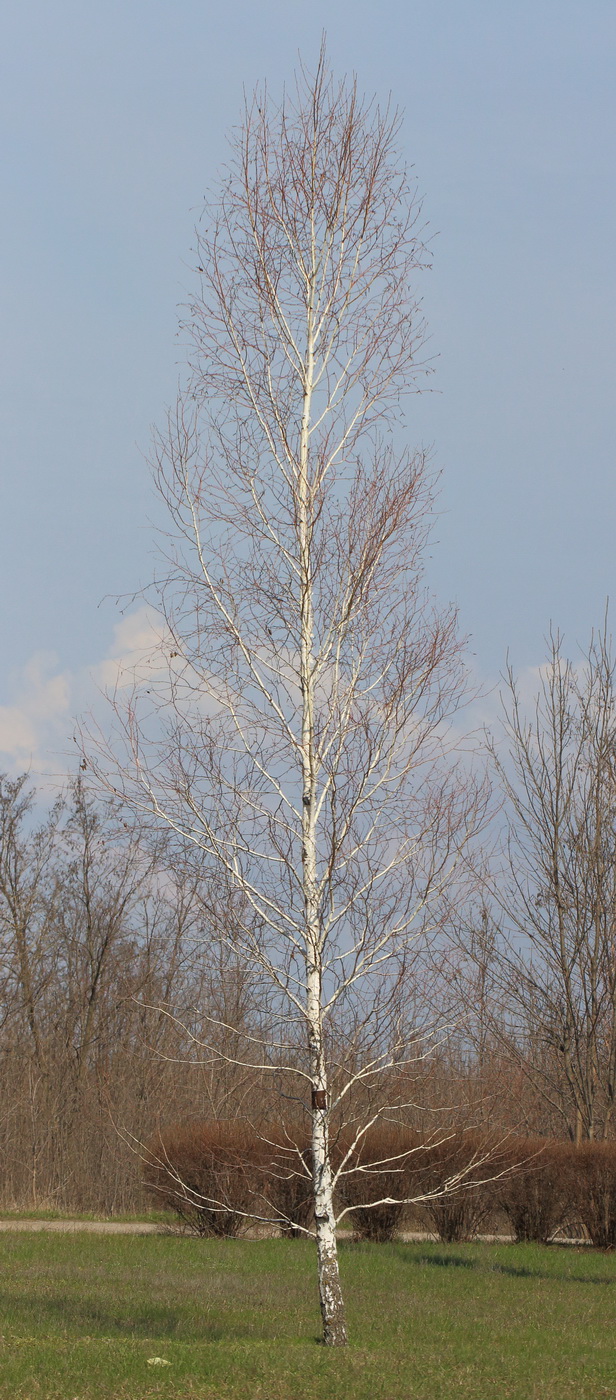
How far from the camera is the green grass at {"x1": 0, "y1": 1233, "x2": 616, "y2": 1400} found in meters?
6.89

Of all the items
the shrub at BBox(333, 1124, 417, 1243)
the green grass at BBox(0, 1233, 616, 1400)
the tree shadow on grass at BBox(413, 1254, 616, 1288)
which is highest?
the shrub at BBox(333, 1124, 417, 1243)

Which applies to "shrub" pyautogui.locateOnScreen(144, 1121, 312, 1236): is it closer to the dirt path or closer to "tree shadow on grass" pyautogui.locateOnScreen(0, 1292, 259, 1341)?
the dirt path

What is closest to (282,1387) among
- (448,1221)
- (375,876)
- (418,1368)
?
(418,1368)

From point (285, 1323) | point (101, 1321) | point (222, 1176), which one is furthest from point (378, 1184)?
point (101, 1321)

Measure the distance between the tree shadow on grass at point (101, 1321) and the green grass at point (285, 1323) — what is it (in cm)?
2

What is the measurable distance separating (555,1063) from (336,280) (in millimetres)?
14534

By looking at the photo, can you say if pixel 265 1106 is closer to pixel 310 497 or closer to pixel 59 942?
pixel 59 942

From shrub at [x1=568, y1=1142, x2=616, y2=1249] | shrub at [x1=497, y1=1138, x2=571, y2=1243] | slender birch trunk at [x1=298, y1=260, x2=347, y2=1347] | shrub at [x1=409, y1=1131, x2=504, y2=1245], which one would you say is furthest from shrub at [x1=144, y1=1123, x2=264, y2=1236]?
slender birch trunk at [x1=298, y1=260, x2=347, y2=1347]

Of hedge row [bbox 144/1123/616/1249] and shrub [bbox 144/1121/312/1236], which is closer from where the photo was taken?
hedge row [bbox 144/1123/616/1249]

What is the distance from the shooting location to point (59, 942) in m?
29.0

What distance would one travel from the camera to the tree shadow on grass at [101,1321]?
8.54 m

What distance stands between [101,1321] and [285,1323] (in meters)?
1.40

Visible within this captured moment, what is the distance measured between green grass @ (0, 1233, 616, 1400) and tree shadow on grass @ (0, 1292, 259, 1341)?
16 millimetres

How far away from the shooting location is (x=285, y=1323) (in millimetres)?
9172
